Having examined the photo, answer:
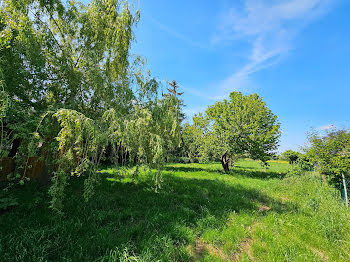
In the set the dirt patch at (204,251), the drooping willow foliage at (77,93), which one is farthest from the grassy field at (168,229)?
the drooping willow foliage at (77,93)

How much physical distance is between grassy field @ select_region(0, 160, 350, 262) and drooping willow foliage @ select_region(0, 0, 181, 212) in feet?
2.59

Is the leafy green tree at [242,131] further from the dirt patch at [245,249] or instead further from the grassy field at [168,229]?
the dirt patch at [245,249]

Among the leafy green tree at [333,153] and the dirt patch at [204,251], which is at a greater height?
the leafy green tree at [333,153]

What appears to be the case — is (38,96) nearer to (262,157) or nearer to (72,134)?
(72,134)

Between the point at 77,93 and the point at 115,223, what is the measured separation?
4094 millimetres

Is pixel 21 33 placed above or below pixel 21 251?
above

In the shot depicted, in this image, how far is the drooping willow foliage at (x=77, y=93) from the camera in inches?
136

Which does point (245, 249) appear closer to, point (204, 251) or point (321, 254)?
point (204, 251)

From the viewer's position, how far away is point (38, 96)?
4.72 metres

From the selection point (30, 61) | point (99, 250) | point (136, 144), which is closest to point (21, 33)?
point (30, 61)

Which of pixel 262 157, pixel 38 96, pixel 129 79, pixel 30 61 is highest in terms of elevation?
pixel 129 79

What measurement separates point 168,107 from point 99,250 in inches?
163

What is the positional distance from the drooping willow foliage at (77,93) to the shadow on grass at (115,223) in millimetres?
741

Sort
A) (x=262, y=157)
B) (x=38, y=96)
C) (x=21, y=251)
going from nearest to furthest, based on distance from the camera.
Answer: (x=21, y=251)
(x=38, y=96)
(x=262, y=157)
